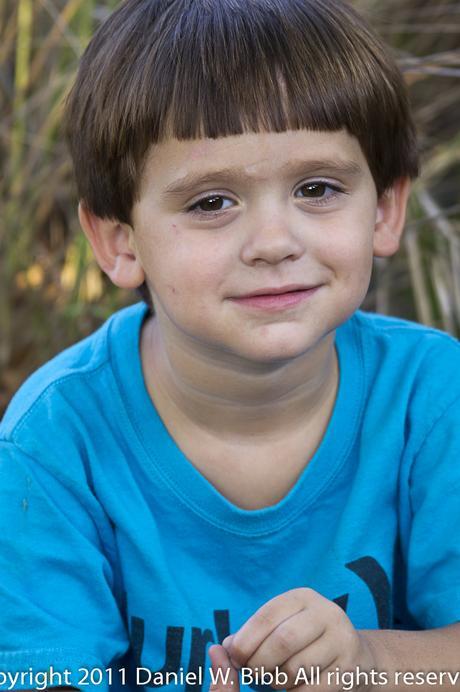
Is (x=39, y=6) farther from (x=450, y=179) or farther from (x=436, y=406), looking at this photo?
(x=436, y=406)

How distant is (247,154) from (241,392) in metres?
0.43

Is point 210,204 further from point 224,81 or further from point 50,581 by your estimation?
point 50,581

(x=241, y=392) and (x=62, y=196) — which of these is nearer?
(x=241, y=392)

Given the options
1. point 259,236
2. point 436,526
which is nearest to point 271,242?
point 259,236

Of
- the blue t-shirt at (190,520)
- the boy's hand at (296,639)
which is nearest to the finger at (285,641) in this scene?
the boy's hand at (296,639)

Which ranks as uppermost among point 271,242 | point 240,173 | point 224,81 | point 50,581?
point 224,81

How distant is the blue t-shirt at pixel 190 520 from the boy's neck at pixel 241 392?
4cm

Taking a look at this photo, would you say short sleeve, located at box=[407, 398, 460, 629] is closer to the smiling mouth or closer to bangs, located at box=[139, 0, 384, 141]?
the smiling mouth

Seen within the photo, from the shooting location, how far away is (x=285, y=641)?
58.0 inches

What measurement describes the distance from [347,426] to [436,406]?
0.15 m

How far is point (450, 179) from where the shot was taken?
3363 mm

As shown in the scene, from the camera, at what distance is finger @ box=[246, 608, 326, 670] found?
147cm

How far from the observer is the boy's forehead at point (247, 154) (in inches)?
62.1

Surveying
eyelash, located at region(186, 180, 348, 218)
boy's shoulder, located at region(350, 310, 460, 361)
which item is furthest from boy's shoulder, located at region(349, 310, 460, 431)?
eyelash, located at region(186, 180, 348, 218)
